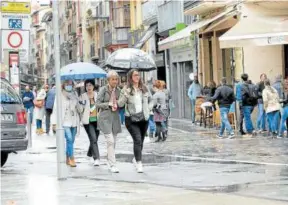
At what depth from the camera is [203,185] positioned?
11.5 meters

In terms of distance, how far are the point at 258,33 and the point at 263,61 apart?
13.4 ft

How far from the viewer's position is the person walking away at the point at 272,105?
2086 cm

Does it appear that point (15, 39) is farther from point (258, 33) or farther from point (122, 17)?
point (122, 17)

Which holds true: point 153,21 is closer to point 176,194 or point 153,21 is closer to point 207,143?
point 207,143

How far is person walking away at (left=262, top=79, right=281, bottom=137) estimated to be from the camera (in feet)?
68.4

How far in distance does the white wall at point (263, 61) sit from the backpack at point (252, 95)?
394cm

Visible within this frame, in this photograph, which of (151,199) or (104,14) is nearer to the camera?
(151,199)

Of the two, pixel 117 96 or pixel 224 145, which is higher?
pixel 117 96

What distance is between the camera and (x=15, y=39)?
1240cm

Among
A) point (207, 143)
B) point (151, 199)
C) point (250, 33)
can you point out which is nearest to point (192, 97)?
point (250, 33)

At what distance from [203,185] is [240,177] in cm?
103

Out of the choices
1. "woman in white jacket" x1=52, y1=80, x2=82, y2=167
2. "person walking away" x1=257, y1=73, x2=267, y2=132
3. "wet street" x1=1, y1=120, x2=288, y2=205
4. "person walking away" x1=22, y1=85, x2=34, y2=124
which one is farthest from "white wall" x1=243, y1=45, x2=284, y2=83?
"woman in white jacket" x1=52, y1=80, x2=82, y2=167

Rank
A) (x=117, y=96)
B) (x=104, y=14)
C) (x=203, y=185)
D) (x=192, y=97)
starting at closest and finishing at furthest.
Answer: (x=203, y=185) → (x=117, y=96) → (x=192, y=97) → (x=104, y=14)

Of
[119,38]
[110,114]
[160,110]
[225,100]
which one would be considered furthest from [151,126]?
[119,38]
